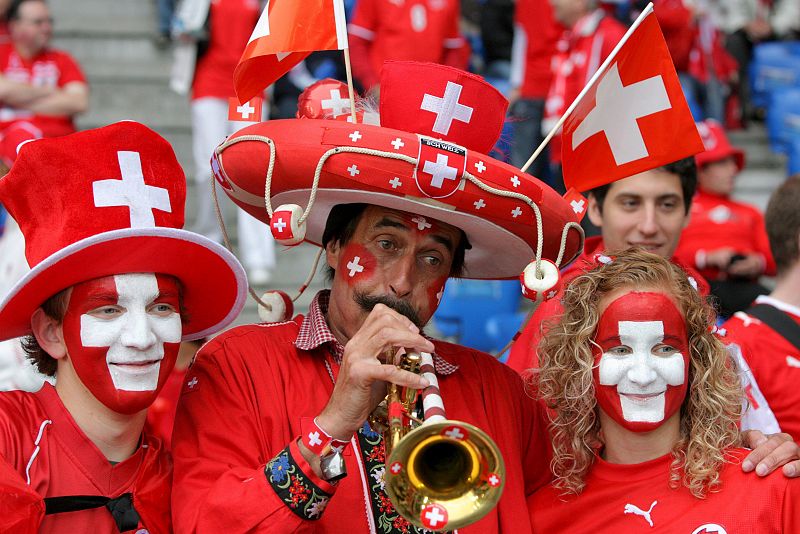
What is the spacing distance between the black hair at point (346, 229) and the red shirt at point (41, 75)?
466 centimetres

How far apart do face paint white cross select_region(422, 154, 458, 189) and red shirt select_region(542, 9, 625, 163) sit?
4.95 m

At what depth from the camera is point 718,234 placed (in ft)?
23.8

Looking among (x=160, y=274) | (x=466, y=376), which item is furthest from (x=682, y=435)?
(x=160, y=274)

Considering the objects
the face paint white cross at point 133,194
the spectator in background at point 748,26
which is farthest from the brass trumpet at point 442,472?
the spectator in background at point 748,26

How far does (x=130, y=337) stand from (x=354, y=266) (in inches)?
31.1

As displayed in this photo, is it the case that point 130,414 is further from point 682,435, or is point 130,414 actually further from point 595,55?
point 595,55

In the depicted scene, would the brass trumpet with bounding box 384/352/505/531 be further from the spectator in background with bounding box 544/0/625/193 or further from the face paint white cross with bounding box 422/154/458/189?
the spectator in background with bounding box 544/0/625/193

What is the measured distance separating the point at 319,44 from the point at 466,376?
1216 millimetres

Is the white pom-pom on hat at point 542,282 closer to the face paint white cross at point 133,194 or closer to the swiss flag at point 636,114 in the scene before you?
the swiss flag at point 636,114

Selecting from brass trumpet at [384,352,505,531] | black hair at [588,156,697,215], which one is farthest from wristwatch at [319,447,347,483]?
black hair at [588,156,697,215]

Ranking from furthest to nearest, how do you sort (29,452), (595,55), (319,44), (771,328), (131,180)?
1. (595,55)
2. (771,328)
3. (319,44)
4. (131,180)
5. (29,452)

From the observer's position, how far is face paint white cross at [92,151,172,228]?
358cm

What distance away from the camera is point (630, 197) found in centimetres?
515

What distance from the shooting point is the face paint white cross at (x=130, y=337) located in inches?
138
